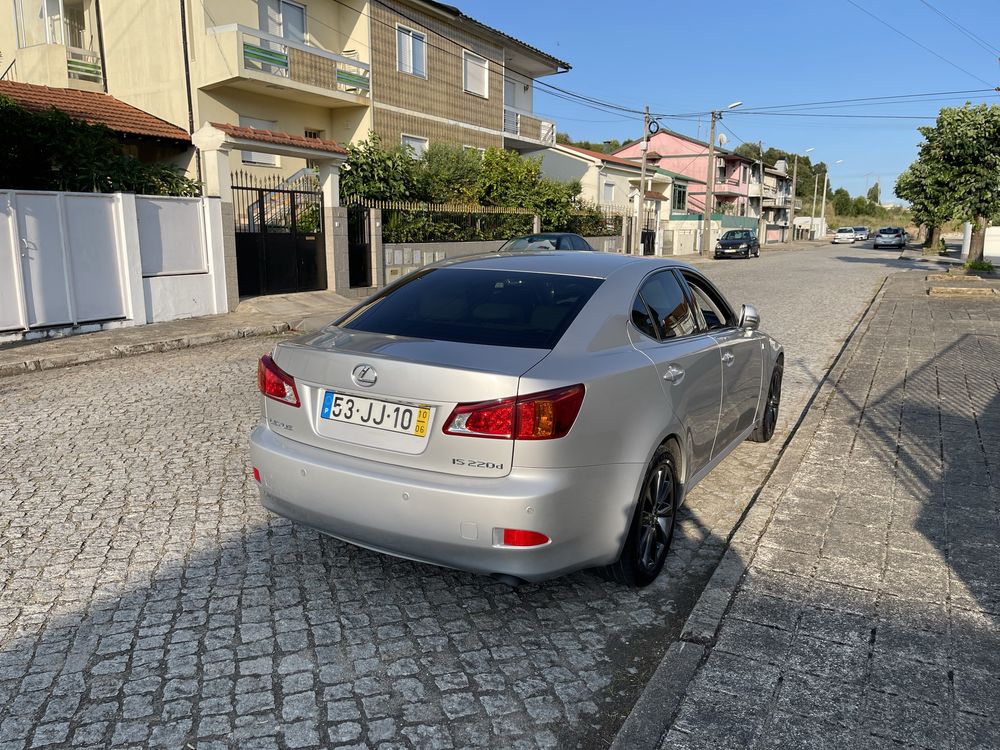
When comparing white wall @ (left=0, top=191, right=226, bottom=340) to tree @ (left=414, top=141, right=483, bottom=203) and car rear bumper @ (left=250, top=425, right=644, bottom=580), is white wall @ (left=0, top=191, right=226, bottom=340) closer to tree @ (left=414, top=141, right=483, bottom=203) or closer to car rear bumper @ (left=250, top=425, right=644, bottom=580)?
tree @ (left=414, top=141, right=483, bottom=203)

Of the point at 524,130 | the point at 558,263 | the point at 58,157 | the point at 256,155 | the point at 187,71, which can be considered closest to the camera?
the point at 558,263

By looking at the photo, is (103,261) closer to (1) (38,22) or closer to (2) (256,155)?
(2) (256,155)

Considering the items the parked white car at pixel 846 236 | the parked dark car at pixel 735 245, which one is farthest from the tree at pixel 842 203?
the parked dark car at pixel 735 245

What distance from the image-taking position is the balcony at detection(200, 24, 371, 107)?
59.3 feet

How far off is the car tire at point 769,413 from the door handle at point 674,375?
2.31m

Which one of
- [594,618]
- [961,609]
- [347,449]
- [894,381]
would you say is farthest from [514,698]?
[894,381]

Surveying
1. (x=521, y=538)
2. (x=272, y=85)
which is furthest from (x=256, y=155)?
(x=521, y=538)

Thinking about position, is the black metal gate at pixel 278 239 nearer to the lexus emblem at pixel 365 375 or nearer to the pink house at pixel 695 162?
the lexus emblem at pixel 365 375

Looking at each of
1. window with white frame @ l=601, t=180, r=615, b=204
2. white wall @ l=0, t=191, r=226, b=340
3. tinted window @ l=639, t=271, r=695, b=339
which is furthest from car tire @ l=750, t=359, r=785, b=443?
window with white frame @ l=601, t=180, r=615, b=204

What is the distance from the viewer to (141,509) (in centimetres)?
476

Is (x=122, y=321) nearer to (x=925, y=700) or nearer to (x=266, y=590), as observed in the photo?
(x=266, y=590)

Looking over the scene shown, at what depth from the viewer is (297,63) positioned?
65.7 feet

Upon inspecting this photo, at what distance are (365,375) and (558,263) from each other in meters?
1.49

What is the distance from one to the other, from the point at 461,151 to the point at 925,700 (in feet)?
75.1
